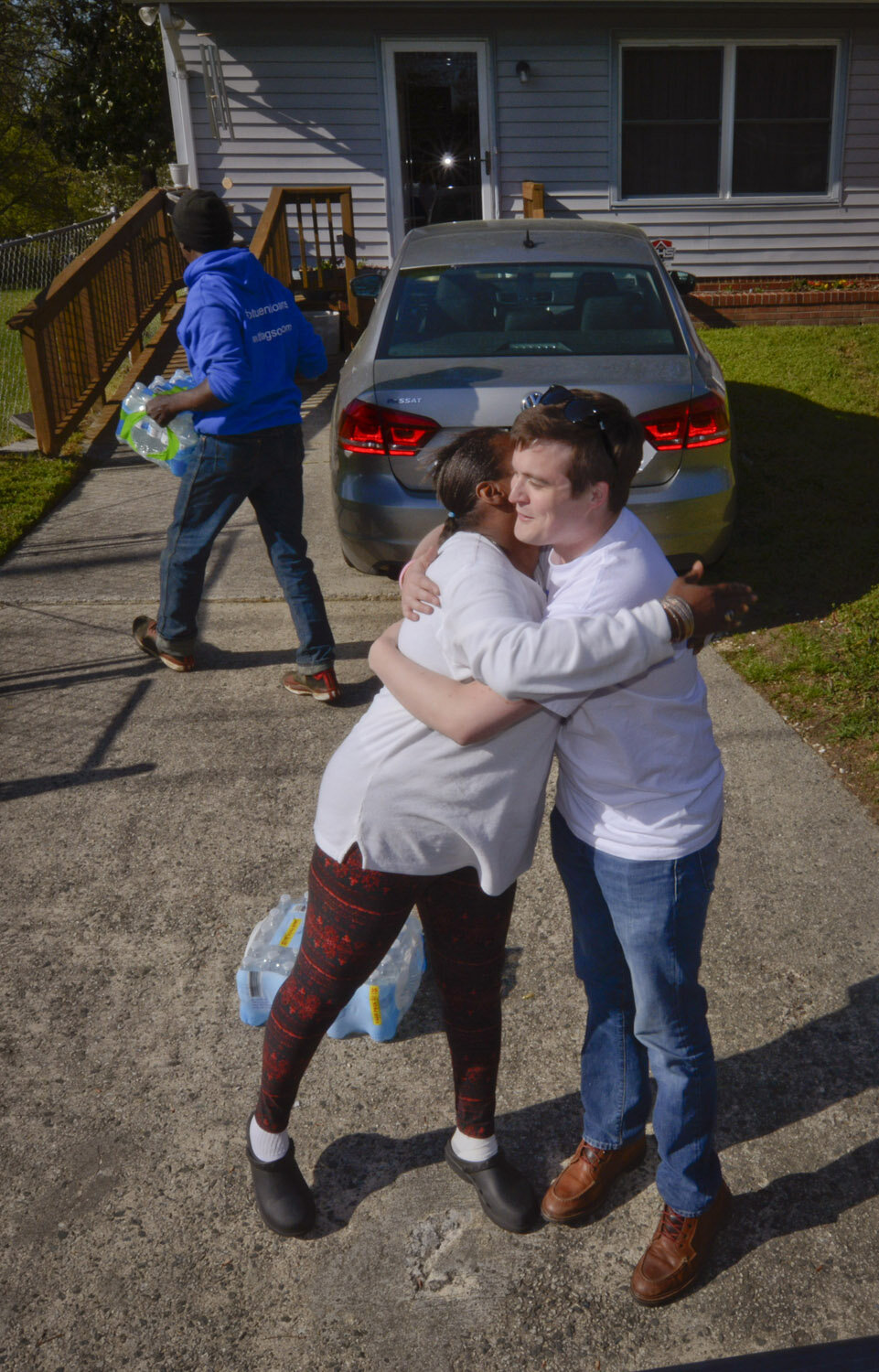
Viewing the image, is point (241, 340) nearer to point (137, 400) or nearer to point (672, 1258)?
point (137, 400)

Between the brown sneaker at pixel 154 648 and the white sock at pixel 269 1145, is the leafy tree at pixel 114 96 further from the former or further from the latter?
the white sock at pixel 269 1145

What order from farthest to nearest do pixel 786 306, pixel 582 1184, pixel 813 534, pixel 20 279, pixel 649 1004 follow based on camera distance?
1. pixel 786 306
2. pixel 20 279
3. pixel 813 534
4. pixel 582 1184
5. pixel 649 1004

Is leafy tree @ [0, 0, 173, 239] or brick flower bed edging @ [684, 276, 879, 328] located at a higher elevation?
leafy tree @ [0, 0, 173, 239]

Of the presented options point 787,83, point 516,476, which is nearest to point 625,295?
point 516,476

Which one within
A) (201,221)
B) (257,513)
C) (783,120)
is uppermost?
(783,120)

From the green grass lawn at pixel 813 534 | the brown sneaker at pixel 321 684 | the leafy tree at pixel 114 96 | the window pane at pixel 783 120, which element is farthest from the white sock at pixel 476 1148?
the leafy tree at pixel 114 96

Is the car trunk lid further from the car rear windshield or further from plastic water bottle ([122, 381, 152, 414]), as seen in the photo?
plastic water bottle ([122, 381, 152, 414])

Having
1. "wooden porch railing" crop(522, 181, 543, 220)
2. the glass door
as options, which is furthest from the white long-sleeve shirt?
"wooden porch railing" crop(522, 181, 543, 220)

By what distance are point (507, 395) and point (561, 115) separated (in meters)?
8.67

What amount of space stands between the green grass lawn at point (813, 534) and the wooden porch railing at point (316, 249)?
157 inches

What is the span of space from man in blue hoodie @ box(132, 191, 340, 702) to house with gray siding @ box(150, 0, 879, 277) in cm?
817

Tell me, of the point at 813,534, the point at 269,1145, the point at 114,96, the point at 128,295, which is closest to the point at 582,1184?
the point at 269,1145

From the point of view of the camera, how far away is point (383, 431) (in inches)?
197

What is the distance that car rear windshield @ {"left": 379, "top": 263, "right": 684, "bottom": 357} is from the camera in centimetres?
549
